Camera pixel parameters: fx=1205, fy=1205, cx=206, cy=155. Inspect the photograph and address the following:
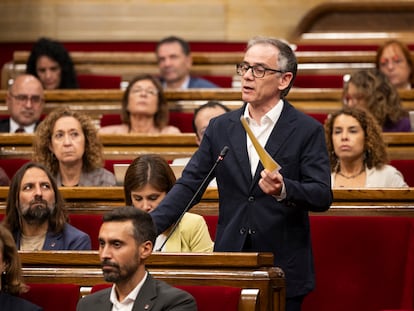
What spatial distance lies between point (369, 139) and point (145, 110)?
2.32ft

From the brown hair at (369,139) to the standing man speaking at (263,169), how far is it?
26.0 inches

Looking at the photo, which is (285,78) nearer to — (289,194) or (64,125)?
(289,194)

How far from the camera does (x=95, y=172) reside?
8.14 feet

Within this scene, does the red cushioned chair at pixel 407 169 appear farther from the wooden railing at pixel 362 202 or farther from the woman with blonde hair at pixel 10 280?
the woman with blonde hair at pixel 10 280

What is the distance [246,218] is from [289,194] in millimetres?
111

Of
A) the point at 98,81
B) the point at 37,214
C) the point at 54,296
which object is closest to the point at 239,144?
the point at 54,296

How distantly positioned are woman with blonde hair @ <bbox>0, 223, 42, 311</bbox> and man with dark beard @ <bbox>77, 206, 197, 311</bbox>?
5.4 inches

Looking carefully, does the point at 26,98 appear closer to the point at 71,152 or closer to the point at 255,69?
the point at 71,152

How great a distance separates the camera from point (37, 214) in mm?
2070

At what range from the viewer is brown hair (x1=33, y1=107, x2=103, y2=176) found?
249cm

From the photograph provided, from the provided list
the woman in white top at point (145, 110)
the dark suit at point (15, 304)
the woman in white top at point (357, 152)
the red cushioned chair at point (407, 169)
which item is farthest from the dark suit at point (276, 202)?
the woman in white top at point (145, 110)

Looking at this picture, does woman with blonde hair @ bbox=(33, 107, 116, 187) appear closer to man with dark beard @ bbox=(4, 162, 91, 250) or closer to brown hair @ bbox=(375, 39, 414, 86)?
man with dark beard @ bbox=(4, 162, 91, 250)

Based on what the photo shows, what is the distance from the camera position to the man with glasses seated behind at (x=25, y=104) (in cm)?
298

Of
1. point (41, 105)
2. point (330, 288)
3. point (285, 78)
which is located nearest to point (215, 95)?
point (41, 105)
